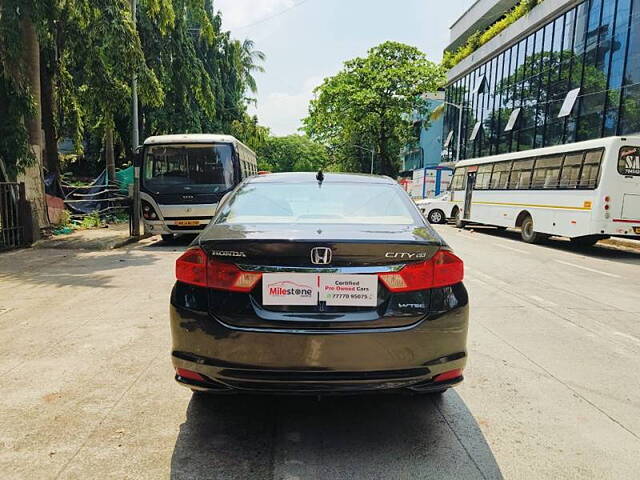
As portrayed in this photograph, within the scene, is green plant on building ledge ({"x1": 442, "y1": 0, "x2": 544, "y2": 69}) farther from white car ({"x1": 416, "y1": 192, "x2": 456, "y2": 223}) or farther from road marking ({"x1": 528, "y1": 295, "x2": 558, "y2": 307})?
road marking ({"x1": 528, "y1": 295, "x2": 558, "y2": 307})

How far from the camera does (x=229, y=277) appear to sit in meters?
2.65

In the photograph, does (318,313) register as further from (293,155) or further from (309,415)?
(293,155)

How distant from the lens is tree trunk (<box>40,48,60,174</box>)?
16.7 meters

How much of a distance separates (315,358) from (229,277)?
0.62 meters

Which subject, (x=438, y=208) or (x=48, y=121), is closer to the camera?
(x=48, y=121)

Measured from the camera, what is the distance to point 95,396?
338cm

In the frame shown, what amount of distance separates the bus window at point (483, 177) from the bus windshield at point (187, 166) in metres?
10.5

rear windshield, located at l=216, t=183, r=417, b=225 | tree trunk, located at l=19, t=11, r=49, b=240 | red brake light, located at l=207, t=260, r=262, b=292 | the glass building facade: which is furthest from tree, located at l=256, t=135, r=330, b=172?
red brake light, located at l=207, t=260, r=262, b=292

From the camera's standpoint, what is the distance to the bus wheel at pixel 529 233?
15.2m

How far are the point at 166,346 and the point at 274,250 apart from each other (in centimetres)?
231

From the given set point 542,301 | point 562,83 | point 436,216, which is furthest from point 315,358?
point 562,83

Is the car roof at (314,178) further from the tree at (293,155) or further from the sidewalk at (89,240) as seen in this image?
the tree at (293,155)

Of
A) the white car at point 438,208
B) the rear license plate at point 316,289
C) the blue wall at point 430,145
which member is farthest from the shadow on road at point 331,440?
the blue wall at point 430,145

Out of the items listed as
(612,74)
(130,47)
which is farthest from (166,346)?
(612,74)
